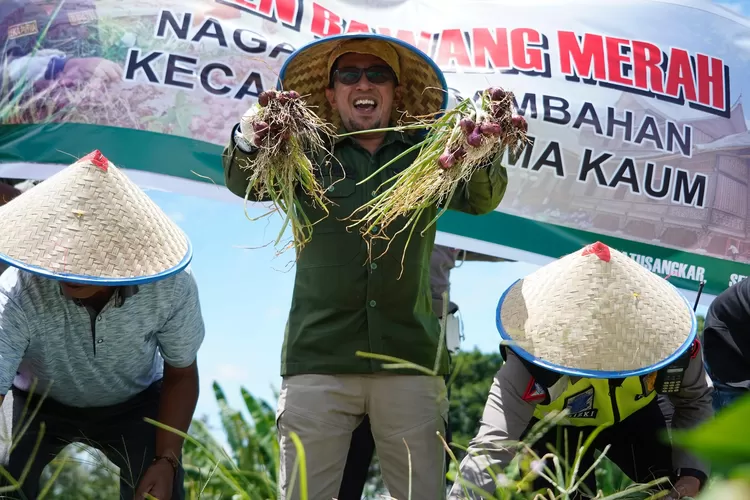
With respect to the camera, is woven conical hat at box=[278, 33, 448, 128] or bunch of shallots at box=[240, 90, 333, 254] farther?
woven conical hat at box=[278, 33, 448, 128]

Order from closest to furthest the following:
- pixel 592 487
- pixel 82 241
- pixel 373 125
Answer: pixel 82 241, pixel 373 125, pixel 592 487

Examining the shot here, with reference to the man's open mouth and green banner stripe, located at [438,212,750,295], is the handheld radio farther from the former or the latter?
green banner stripe, located at [438,212,750,295]

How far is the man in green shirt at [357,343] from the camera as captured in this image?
246cm

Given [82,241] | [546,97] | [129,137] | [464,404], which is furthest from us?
[464,404]

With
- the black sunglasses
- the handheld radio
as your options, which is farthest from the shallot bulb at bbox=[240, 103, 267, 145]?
the handheld radio

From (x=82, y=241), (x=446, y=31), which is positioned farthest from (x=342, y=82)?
(x=446, y=31)

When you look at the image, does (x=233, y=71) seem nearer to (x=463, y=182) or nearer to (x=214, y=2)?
(x=214, y=2)

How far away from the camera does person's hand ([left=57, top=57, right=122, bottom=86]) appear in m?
4.06

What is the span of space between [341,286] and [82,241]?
734mm

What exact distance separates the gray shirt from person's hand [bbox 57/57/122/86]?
5.56 feet

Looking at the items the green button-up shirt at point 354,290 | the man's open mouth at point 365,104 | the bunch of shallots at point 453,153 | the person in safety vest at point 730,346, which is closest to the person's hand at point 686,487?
the person in safety vest at point 730,346

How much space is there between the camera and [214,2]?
4.26 meters

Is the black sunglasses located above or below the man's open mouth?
above

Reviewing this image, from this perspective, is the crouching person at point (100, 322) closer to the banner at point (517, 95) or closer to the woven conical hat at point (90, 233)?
the woven conical hat at point (90, 233)
